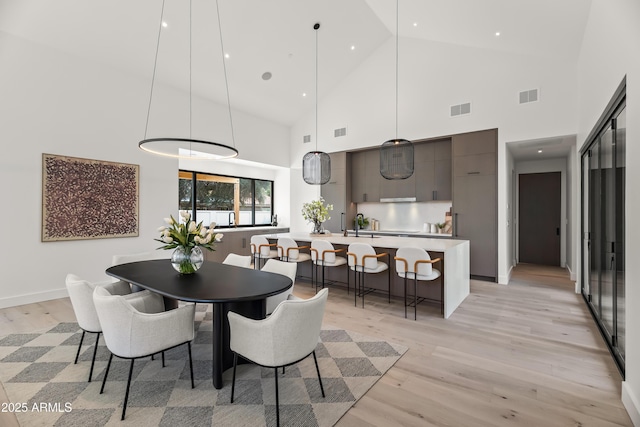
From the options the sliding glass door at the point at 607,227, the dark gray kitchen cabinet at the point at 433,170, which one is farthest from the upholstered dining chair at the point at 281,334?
the dark gray kitchen cabinet at the point at 433,170

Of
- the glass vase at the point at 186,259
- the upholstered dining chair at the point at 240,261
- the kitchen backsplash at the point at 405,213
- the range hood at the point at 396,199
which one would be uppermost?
the range hood at the point at 396,199

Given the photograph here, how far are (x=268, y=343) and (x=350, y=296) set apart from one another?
303 centimetres

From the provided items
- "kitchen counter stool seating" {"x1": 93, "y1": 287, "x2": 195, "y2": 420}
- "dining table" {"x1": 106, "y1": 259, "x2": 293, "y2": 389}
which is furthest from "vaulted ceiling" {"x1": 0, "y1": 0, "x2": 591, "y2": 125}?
"kitchen counter stool seating" {"x1": 93, "y1": 287, "x2": 195, "y2": 420}

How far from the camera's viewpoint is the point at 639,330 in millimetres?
1972

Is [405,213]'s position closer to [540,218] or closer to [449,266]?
[540,218]

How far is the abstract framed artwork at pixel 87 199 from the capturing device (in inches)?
184

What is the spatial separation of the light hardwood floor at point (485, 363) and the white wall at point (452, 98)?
2070mm

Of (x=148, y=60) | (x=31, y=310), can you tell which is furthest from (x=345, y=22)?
(x=31, y=310)

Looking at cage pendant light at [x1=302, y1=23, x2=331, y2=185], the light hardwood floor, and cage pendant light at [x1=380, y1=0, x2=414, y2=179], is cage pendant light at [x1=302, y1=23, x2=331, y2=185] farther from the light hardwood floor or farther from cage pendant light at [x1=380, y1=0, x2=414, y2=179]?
the light hardwood floor

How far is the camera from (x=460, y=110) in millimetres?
6121

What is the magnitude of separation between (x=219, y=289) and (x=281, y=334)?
70cm

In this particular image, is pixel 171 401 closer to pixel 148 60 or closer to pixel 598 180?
pixel 598 180

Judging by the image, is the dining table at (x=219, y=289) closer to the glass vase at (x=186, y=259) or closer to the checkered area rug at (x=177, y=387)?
the glass vase at (x=186, y=259)

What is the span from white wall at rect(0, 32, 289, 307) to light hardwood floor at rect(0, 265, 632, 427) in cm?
56
